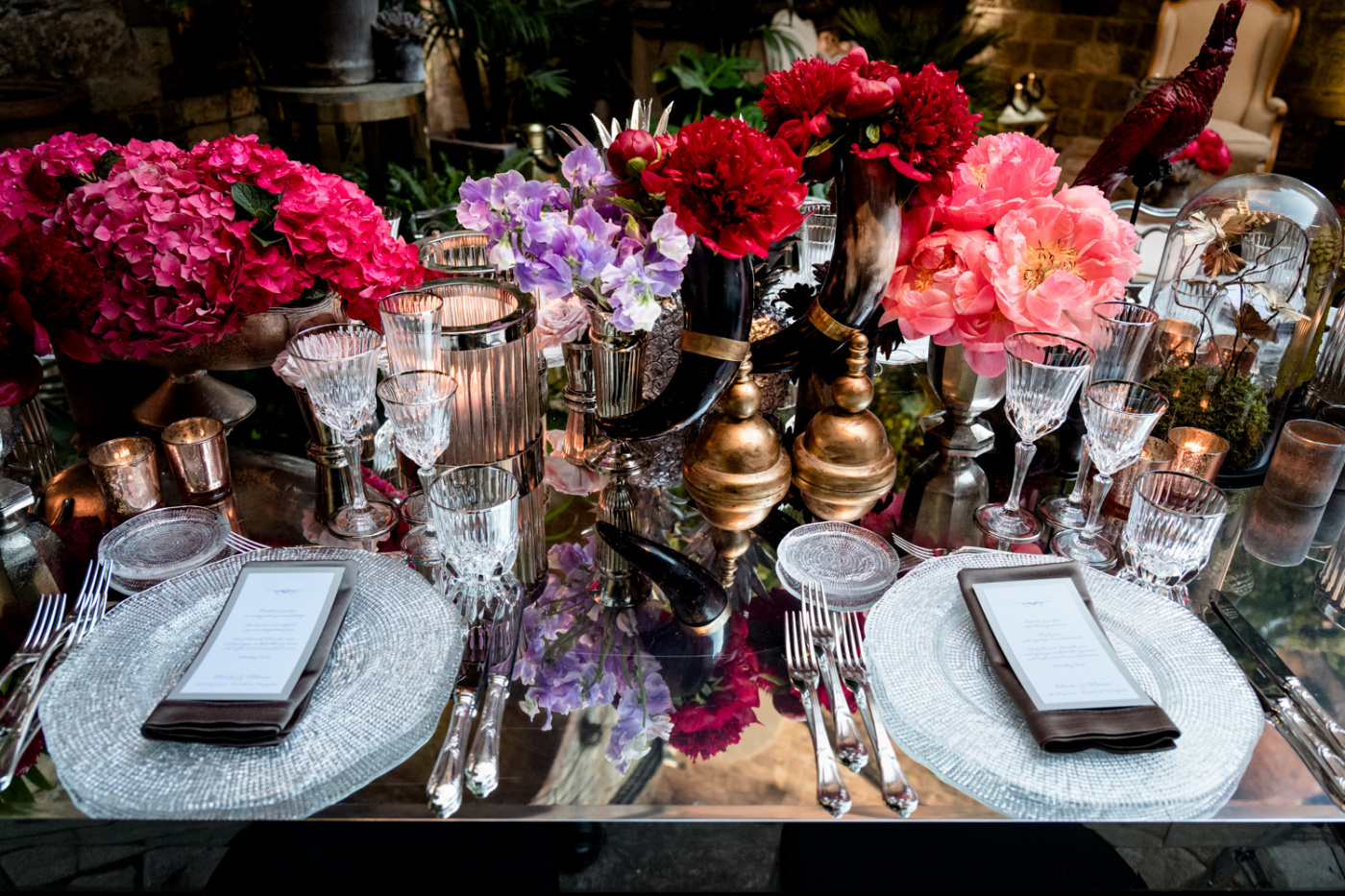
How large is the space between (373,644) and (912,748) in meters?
0.52

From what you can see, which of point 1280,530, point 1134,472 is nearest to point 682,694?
point 1134,472

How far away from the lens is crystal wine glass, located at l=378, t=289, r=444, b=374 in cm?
98

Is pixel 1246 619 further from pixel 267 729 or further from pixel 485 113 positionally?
pixel 485 113

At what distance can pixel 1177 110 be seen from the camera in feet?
3.67

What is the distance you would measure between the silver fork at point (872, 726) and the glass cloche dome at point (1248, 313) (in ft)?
2.00

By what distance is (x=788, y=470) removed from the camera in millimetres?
1061

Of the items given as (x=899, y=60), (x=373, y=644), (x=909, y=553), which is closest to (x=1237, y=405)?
(x=909, y=553)

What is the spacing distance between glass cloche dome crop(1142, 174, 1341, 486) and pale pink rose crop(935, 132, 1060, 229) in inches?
11.7

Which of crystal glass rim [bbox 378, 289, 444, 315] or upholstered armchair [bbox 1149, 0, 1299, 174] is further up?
upholstered armchair [bbox 1149, 0, 1299, 174]

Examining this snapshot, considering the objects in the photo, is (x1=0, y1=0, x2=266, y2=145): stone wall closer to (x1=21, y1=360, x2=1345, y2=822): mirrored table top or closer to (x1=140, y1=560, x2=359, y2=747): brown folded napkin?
(x1=21, y1=360, x2=1345, y2=822): mirrored table top

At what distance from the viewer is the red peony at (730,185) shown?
2.75ft

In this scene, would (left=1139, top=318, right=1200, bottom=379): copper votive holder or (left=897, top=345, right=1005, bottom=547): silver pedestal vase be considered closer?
(left=897, top=345, right=1005, bottom=547): silver pedestal vase

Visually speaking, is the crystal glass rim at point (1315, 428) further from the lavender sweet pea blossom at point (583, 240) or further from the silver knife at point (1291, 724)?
the lavender sweet pea blossom at point (583, 240)

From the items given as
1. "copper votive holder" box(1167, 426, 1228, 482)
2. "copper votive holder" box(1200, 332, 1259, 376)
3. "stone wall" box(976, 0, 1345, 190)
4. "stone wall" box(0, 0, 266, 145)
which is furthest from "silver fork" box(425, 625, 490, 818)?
"stone wall" box(976, 0, 1345, 190)
